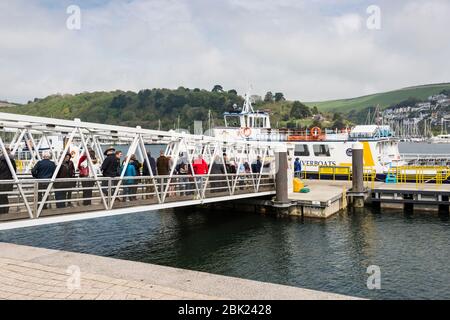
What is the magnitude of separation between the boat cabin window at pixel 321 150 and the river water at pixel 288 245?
30.2 ft

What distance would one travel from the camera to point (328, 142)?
102 feet

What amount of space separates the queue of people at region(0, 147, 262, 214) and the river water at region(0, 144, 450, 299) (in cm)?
236

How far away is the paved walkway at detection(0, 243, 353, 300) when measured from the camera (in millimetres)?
6445

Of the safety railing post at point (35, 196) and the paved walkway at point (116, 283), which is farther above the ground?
the safety railing post at point (35, 196)

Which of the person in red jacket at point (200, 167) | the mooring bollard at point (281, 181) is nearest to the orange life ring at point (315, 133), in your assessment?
the mooring bollard at point (281, 181)

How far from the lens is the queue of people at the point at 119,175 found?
36.8ft

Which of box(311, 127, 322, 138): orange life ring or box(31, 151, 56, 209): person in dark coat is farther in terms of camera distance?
box(311, 127, 322, 138): orange life ring

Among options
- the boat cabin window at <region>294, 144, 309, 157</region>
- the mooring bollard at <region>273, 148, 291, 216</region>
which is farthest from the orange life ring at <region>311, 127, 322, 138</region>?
the mooring bollard at <region>273, 148, 291, 216</region>

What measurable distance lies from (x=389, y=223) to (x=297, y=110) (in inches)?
5986

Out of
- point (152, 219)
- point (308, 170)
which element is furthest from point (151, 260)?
point (308, 170)

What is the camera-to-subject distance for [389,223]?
20.1 metres

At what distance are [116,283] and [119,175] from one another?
7.98 m

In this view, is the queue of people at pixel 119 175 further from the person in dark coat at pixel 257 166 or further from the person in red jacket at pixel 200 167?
the person in dark coat at pixel 257 166

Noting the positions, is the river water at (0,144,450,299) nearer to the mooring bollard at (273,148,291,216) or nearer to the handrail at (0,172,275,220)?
the mooring bollard at (273,148,291,216)
